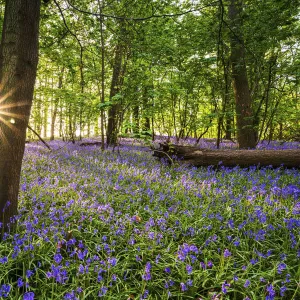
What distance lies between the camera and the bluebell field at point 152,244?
2408mm

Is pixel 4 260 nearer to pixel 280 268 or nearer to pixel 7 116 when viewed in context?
pixel 7 116

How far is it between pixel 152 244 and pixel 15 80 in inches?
99.8

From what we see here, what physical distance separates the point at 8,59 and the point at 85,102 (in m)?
9.60

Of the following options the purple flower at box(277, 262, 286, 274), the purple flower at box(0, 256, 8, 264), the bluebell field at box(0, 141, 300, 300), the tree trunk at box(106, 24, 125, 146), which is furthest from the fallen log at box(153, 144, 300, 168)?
the purple flower at box(0, 256, 8, 264)

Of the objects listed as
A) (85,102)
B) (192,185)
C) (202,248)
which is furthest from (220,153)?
(85,102)

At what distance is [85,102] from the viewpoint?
12305mm

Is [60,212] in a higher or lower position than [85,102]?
lower

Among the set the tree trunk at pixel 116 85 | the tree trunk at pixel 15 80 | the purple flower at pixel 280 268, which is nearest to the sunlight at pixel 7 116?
the tree trunk at pixel 15 80

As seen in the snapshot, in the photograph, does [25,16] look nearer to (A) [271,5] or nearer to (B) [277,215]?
(B) [277,215]

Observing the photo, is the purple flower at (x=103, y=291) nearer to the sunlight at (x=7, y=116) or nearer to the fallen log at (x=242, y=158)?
the sunlight at (x=7, y=116)

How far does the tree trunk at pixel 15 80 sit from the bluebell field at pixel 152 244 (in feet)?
2.28

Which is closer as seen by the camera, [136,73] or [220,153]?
[220,153]

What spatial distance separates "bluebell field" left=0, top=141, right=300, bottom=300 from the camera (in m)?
2.41

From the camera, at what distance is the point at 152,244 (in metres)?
3.04
